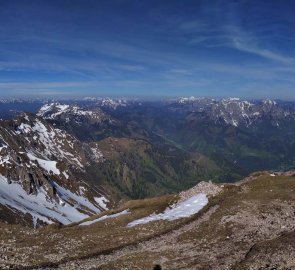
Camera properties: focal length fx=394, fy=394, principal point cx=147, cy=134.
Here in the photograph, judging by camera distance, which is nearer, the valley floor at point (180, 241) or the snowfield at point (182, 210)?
the valley floor at point (180, 241)

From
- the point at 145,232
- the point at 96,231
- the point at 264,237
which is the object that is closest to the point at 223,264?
the point at 264,237

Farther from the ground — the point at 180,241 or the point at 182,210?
the point at 180,241

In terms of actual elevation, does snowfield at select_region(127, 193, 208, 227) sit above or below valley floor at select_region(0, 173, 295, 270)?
below

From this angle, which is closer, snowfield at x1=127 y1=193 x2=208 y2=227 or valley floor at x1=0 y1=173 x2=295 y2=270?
valley floor at x1=0 y1=173 x2=295 y2=270

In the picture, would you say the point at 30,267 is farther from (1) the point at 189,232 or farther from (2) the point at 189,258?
(1) the point at 189,232

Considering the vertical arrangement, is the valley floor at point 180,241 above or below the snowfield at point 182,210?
above
